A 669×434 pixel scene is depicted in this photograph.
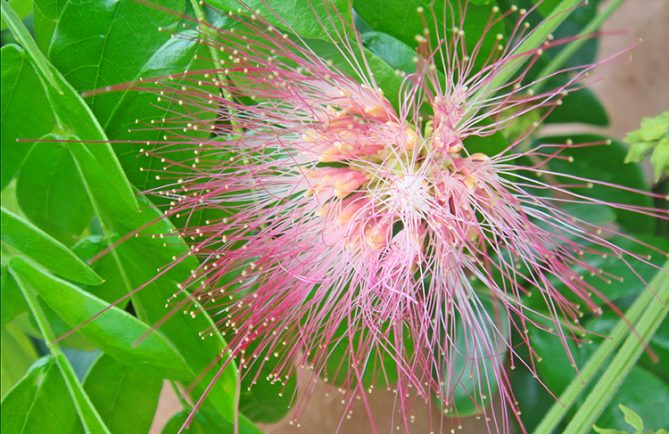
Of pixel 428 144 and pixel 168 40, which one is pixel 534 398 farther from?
pixel 168 40

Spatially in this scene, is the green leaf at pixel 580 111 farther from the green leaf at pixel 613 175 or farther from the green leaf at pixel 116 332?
the green leaf at pixel 116 332

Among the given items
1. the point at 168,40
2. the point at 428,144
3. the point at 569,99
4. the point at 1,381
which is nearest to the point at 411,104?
the point at 428,144

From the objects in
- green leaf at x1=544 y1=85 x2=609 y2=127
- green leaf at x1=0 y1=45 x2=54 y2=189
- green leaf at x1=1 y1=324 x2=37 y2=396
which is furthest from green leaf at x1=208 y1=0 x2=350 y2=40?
green leaf at x1=1 y1=324 x2=37 y2=396

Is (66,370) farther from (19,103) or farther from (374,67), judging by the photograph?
(374,67)

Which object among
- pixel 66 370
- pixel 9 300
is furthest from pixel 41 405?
pixel 9 300

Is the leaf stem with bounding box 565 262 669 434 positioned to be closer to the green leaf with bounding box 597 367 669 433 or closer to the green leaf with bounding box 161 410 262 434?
the green leaf with bounding box 597 367 669 433
